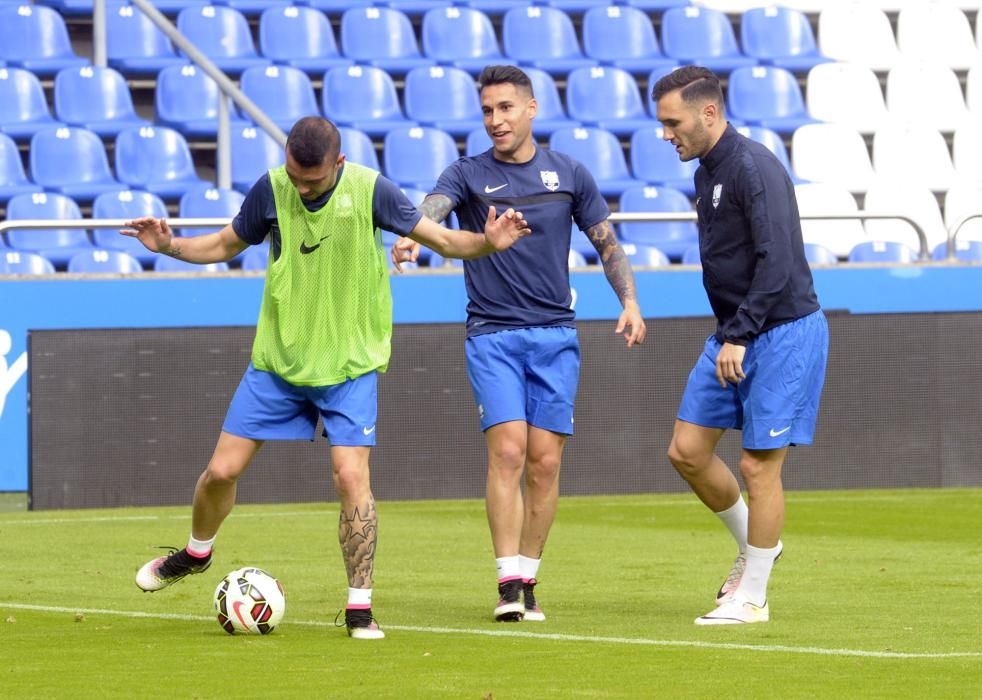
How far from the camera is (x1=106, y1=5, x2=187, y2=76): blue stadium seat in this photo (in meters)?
19.6

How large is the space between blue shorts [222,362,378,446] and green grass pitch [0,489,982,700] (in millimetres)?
756

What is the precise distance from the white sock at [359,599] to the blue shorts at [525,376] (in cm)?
107

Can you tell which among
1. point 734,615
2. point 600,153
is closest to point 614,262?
point 734,615

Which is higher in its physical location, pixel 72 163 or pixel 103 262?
pixel 72 163

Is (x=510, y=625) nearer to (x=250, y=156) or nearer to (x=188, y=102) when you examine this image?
(x=250, y=156)

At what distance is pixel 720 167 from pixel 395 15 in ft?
45.4

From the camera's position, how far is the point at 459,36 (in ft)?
68.5

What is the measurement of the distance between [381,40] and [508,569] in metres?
13.9

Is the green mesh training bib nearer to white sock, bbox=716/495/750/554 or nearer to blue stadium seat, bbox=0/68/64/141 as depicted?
white sock, bbox=716/495/750/554

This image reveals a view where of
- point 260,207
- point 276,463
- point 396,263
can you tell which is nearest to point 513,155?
point 396,263

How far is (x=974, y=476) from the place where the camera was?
15.9m

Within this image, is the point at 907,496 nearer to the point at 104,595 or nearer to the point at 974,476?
the point at 974,476

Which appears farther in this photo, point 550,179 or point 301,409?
point 550,179

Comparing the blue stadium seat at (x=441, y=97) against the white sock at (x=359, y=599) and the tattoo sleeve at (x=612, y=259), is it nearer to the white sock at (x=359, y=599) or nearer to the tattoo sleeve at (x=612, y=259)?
the tattoo sleeve at (x=612, y=259)
